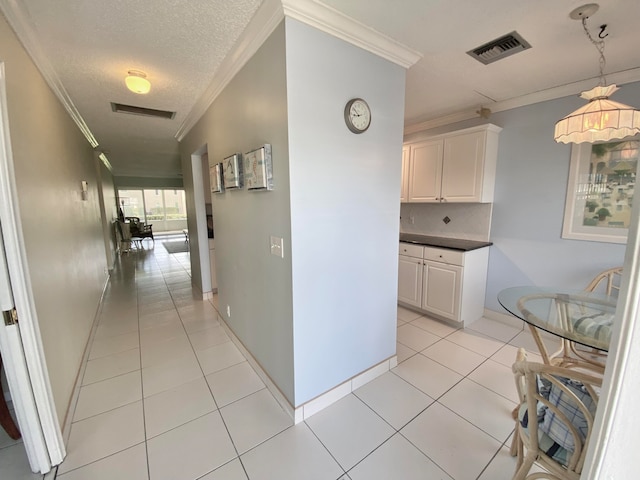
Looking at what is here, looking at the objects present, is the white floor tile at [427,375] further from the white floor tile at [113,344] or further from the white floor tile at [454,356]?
the white floor tile at [113,344]

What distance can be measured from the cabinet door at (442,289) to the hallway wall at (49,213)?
3.29 meters

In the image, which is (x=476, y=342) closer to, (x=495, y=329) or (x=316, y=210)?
(x=495, y=329)

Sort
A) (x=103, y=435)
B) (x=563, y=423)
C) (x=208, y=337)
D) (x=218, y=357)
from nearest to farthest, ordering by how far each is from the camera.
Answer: (x=563, y=423)
(x=103, y=435)
(x=218, y=357)
(x=208, y=337)

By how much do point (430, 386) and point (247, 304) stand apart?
63.7 inches

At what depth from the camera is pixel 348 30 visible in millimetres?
1594

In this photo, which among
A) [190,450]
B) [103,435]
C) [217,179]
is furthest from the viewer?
[217,179]

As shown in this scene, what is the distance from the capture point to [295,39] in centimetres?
145

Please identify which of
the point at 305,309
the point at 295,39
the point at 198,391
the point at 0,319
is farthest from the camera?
the point at 198,391

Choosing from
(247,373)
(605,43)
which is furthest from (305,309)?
(605,43)

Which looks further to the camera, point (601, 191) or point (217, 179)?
point (217, 179)

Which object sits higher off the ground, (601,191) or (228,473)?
(601,191)

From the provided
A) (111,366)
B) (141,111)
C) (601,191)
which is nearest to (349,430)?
(111,366)

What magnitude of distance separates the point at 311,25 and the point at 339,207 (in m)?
1.04

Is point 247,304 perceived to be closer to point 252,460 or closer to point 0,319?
point 252,460
